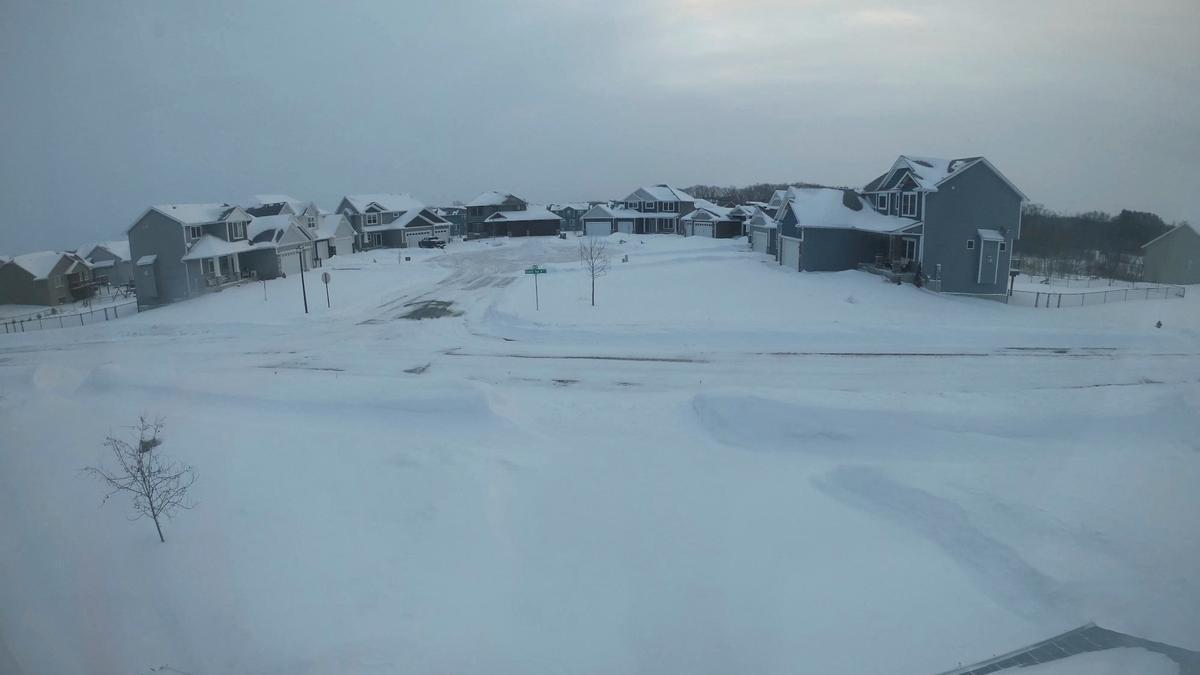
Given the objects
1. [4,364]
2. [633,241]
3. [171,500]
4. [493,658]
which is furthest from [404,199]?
[493,658]

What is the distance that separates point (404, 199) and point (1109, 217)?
69.9m

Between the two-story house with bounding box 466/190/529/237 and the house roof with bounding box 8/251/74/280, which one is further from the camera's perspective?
the two-story house with bounding box 466/190/529/237

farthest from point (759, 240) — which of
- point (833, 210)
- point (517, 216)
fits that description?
point (517, 216)

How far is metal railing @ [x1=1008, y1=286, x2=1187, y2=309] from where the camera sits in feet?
83.5

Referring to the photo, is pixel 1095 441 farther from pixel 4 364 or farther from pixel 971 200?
pixel 4 364

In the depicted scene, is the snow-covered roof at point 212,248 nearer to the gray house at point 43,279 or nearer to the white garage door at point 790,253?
the gray house at point 43,279

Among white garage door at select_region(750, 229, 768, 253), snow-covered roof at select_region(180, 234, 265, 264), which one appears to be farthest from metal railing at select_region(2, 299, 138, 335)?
white garage door at select_region(750, 229, 768, 253)

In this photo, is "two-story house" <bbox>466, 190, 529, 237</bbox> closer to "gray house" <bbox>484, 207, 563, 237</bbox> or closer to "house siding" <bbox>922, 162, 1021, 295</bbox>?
→ "gray house" <bbox>484, 207, 563, 237</bbox>

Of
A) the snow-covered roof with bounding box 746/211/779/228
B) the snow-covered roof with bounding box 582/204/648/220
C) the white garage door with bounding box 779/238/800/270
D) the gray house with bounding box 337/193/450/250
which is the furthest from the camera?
the snow-covered roof with bounding box 582/204/648/220

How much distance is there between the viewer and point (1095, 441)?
1331 centimetres

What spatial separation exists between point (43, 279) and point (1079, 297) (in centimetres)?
5024

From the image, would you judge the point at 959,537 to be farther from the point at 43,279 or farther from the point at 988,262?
the point at 43,279

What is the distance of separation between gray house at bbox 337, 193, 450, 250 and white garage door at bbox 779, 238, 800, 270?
40.1 meters

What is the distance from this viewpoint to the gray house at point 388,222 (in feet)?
223
